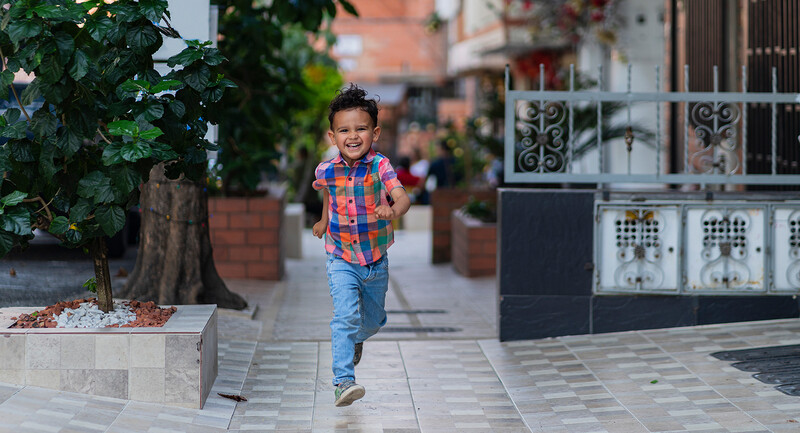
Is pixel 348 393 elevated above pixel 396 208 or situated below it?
below

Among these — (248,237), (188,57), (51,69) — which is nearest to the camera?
(51,69)

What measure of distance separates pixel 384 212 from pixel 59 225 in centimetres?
158

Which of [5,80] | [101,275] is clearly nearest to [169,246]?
[101,275]

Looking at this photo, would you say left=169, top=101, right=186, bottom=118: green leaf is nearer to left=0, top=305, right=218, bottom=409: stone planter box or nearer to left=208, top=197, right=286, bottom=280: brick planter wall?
left=0, top=305, right=218, bottom=409: stone planter box

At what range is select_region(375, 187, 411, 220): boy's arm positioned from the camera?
4.77m

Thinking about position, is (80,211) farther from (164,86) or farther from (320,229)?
(320,229)

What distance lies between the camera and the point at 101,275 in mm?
5422

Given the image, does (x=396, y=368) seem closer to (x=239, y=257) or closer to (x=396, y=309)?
(x=396, y=309)

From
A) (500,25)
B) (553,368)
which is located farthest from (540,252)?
(500,25)

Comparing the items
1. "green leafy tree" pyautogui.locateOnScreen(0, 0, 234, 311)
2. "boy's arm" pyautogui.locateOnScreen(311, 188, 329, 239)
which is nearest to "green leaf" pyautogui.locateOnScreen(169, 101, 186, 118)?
"green leafy tree" pyautogui.locateOnScreen(0, 0, 234, 311)

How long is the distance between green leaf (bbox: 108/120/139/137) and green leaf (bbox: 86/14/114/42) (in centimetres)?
42

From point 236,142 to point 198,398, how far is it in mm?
5331

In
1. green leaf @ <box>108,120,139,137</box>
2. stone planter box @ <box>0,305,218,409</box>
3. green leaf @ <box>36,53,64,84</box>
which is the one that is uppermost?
green leaf @ <box>36,53,64,84</box>

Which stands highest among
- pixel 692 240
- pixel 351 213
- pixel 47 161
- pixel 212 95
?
pixel 212 95
